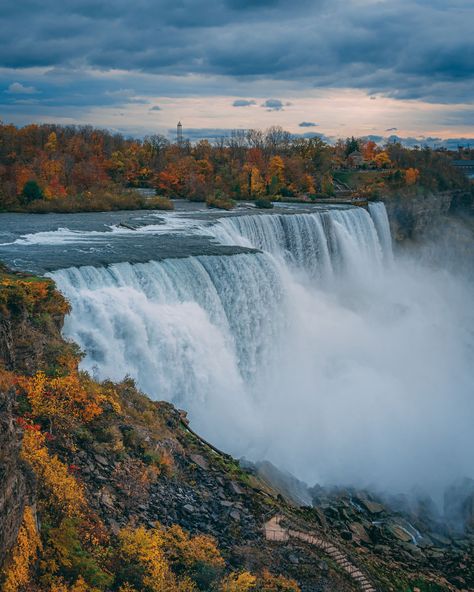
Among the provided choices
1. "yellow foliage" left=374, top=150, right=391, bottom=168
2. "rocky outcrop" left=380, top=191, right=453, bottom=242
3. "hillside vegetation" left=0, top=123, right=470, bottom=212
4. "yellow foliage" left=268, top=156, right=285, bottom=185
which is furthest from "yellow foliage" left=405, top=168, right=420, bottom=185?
"yellow foliage" left=268, top=156, right=285, bottom=185

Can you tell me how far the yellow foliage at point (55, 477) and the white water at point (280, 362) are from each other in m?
4.55

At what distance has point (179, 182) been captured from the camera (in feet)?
154

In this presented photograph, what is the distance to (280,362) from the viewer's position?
72.3 feet

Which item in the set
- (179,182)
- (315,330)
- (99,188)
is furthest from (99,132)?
(315,330)

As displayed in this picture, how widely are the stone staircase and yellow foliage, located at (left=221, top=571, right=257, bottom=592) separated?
1.44m

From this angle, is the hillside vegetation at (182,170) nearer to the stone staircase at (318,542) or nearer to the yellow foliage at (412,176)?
the yellow foliage at (412,176)

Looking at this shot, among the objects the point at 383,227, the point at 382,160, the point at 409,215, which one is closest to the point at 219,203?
the point at 383,227

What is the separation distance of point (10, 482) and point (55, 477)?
1.68m

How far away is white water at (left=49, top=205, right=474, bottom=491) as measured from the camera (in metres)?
16.8

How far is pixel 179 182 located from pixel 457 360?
2523 centimetres

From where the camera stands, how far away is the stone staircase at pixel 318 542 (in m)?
11.3

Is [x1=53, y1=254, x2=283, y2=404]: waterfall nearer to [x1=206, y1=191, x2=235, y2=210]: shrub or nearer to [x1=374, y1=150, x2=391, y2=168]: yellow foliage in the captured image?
[x1=206, y1=191, x2=235, y2=210]: shrub

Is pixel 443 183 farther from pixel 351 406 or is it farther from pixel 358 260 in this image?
pixel 351 406

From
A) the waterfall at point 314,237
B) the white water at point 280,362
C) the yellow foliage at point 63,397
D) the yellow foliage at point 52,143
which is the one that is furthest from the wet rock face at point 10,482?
the yellow foliage at point 52,143
